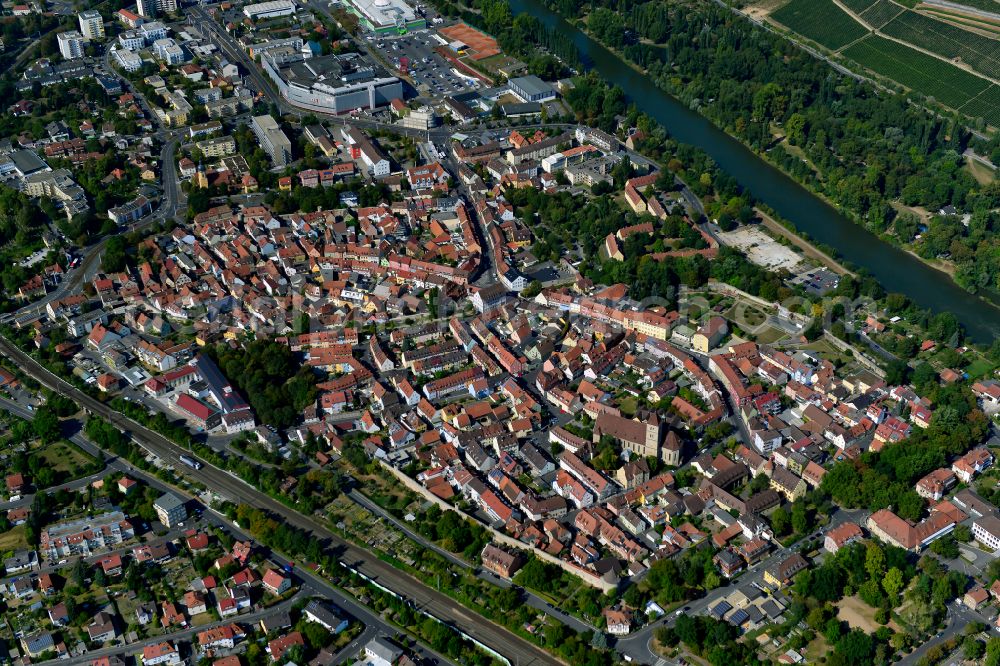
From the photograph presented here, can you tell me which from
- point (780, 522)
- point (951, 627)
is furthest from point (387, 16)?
point (951, 627)

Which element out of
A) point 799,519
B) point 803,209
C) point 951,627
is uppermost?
point 799,519

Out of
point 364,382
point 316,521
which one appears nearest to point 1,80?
point 364,382

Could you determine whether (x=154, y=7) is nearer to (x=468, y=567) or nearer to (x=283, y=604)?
(x=283, y=604)

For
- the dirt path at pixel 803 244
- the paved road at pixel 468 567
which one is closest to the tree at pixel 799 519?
the paved road at pixel 468 567

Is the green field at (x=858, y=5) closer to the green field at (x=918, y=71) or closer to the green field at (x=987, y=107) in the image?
the green field at (x=918, y=71)

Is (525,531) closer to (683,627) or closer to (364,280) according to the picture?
(683,627)

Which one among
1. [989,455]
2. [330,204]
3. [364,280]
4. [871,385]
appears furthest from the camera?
[330,204]

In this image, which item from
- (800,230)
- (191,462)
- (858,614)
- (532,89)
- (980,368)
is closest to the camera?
(858,614)
